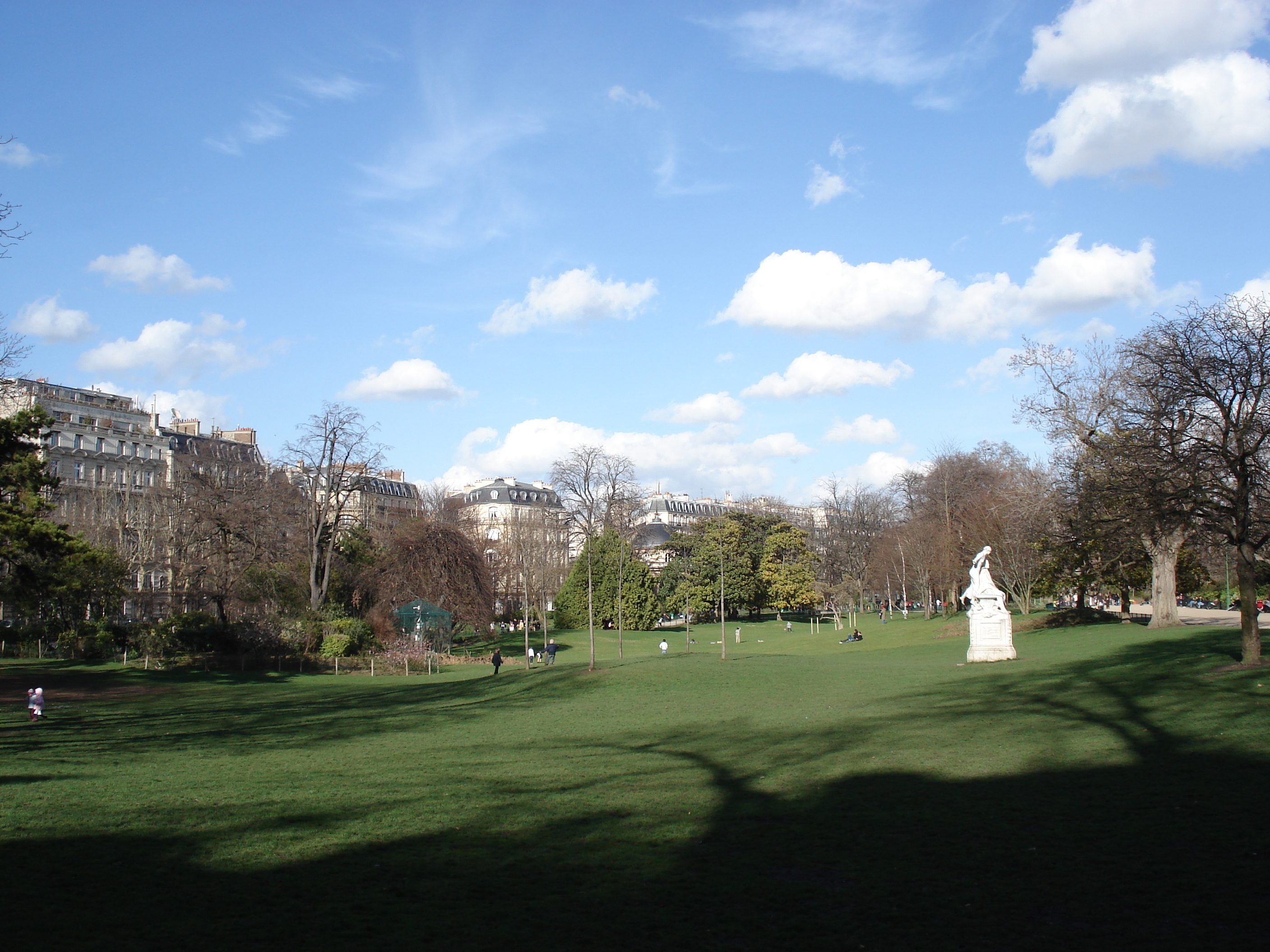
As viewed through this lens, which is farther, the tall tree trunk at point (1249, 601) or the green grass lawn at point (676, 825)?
the tall tree trunk at point (1249, 601)

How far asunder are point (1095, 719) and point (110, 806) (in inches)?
Answer: 688

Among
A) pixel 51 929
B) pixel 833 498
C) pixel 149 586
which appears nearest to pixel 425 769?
pixel 51 929

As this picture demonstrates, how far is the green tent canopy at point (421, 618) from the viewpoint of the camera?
51312mm

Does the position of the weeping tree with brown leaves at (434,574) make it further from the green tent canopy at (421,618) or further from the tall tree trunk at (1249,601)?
the tall tree trunk at (1249,601)

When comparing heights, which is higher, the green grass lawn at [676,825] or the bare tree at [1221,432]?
the bare tree at [1221,432]

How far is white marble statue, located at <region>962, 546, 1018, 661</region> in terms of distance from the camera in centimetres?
3300

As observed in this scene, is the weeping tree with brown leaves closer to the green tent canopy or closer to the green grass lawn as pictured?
the green tent canopy

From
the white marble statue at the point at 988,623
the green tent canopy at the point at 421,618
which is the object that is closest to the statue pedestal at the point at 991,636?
the white marble statue at the point at 988,623

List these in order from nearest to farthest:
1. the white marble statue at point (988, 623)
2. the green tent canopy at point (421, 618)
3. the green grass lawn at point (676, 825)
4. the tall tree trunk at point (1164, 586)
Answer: the green grass lawn at point (676, 825) < the white marble statue at point (988, 623) < the tall tree trunk at point (1164, 586) < the green tent canopy at point (421, 618)

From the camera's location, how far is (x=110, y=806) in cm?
1244

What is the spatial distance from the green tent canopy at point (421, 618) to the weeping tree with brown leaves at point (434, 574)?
2.45 m

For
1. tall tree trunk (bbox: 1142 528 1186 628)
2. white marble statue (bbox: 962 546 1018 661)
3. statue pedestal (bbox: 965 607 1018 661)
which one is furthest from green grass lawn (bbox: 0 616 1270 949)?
tall tree trunk (bbox: 1142 528 1186 628)

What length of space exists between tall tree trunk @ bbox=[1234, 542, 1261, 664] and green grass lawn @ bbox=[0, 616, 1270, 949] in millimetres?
1114

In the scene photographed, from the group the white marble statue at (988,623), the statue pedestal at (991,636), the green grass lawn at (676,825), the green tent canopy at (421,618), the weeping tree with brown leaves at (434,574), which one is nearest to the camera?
the green grass lawn at (676,825)
